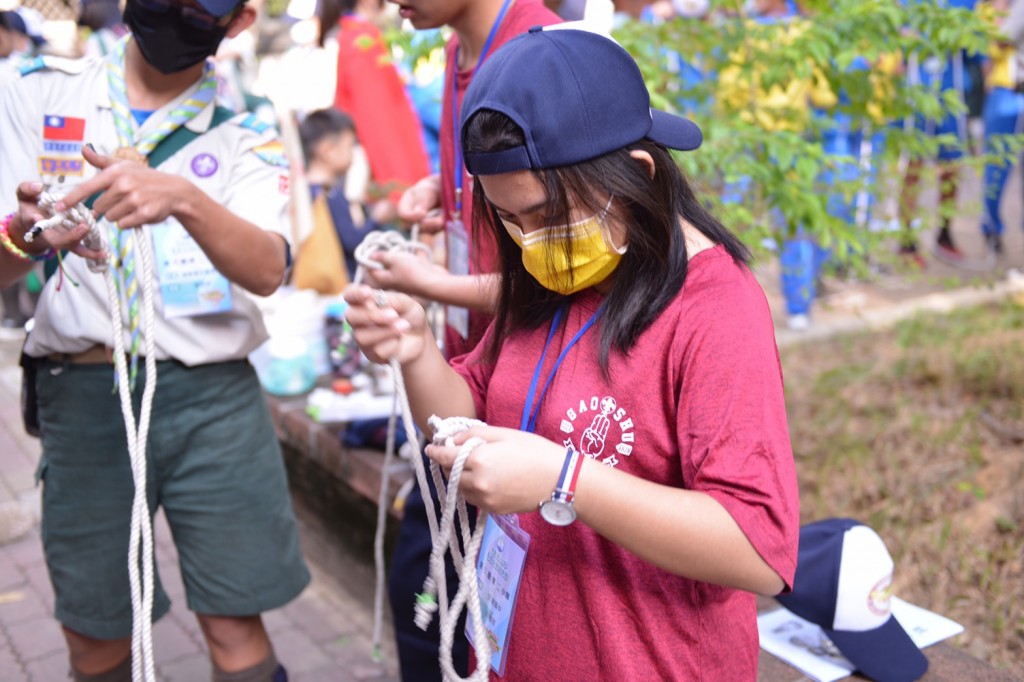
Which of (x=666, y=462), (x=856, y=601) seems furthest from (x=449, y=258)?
(x=856, y=601)

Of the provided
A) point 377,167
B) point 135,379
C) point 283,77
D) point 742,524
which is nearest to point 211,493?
point 135,379

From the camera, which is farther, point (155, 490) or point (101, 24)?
point (101, 24)

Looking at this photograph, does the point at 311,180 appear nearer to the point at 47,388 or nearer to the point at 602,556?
the point at 47,388

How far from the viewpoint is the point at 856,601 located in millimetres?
2215

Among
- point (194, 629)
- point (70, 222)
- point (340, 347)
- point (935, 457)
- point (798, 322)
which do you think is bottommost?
point (194, 629)

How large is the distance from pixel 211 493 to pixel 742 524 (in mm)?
1476

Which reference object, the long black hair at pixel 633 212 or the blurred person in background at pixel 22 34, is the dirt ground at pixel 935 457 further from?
the blurred person in background at pixel 22 34

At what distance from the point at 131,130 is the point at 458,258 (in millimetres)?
806

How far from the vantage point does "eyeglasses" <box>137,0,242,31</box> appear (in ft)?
6.75

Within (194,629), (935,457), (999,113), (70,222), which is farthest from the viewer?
(999,113)

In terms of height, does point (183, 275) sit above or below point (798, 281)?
above

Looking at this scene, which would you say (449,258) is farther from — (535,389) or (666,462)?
(666,462)

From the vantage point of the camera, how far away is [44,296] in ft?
7.30

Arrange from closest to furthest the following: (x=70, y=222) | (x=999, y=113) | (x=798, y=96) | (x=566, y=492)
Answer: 1. (x=566, y=492)
2. (x=70, y=222)
3. (x=798, y=96)
4. (x=999, y=113)
